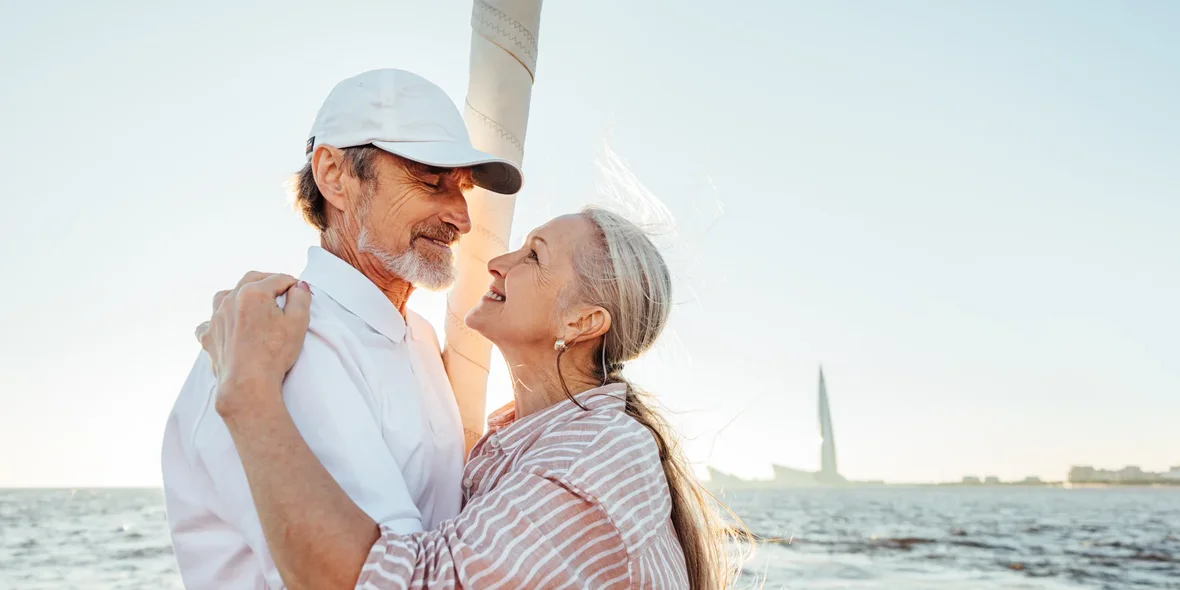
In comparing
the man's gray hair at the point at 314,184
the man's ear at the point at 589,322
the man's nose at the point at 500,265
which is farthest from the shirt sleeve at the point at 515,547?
the man's gray hair at the point at 314,184

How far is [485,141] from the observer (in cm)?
274

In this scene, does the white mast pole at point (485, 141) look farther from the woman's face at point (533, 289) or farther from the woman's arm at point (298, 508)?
the woman's arm at point (298, 508)

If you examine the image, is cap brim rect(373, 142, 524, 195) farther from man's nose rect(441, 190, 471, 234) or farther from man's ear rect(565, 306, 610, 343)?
man's ear rect(565, 306, 610, 343)

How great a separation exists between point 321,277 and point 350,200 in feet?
0.86

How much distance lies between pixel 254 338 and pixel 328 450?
24cm

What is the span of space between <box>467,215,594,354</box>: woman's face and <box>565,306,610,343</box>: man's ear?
0.03 m

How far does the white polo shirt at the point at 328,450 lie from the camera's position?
→ 1.66 m

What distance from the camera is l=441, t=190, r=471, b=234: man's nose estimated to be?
2.39 m

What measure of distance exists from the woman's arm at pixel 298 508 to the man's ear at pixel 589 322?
2.60 feet

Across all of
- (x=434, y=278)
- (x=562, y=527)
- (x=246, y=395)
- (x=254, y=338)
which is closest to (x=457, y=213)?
(x=434, y=278)

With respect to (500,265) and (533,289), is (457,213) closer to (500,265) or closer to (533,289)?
(500,265)

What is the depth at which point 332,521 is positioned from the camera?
58.4 inches

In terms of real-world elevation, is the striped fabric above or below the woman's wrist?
below

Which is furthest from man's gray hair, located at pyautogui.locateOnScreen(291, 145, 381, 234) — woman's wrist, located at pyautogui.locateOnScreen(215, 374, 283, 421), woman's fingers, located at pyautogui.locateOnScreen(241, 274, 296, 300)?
woman's wrist, located at pyautogui.locateOnScreen(215, 374, 283, 421)
